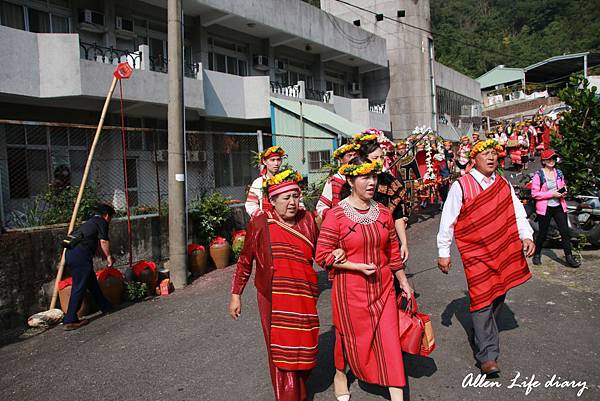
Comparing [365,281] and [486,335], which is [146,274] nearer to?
[365,281]

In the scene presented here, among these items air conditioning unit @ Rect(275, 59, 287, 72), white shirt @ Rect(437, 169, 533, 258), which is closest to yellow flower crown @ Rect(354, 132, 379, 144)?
white shirt @ Rect(437, 169, 533, 258)

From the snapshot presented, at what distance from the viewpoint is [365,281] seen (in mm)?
3385

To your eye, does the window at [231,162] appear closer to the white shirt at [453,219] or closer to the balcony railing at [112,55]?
the balcony railing at [112,55]

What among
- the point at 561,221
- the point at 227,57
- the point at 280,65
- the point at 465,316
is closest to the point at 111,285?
the point at 465,316

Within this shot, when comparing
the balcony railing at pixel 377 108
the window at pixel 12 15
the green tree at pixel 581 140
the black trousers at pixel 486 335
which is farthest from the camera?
the balcony railing at pixel 377 108

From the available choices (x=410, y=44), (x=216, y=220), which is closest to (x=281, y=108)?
(x=216, y=220)

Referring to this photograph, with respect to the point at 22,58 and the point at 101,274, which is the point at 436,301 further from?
the point at 22,58

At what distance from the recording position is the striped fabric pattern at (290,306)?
3402 millimetres

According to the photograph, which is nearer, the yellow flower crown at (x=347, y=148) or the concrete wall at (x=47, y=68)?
the yellow flower crown at (x=347, y=148)

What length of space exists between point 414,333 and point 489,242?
1182 mm

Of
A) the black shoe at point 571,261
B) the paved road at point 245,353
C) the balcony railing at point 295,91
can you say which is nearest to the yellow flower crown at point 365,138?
the paved road at point 245,353

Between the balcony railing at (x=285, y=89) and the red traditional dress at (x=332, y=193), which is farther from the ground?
the balcony railing at (x=285, y=89)

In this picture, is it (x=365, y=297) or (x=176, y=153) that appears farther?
(x=176, y=153)

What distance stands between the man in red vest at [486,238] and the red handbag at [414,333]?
2.44 ft
